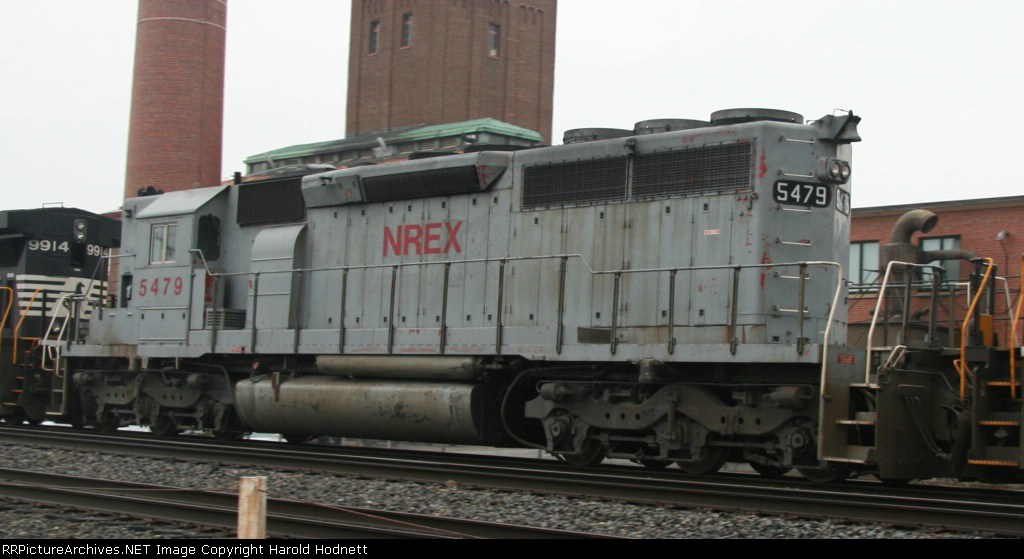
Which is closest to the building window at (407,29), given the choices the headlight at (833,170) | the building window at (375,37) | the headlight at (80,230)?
the building window at (375,37)

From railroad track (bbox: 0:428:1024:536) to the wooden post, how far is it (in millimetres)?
3580

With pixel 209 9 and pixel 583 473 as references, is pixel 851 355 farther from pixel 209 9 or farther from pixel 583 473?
pixel 209 9

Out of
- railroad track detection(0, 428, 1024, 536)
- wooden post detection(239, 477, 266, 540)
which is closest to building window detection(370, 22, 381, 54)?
railroad track detection(0, 428, 1024, 536)

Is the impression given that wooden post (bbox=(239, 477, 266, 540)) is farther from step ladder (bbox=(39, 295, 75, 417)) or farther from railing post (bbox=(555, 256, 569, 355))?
step ladder (bbox=(39, 295, 75, 417))

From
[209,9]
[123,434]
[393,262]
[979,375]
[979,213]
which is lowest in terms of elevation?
[123,434]

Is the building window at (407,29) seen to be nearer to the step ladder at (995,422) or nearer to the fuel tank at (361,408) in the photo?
the fuel tank at (361,408)

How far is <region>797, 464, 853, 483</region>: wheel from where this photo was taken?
10.2 meters

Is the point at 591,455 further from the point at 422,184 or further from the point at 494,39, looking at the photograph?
the point at 494,39

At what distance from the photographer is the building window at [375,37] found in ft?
171

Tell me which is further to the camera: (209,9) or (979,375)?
(209,9)

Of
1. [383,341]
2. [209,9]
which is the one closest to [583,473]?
[383,341]
